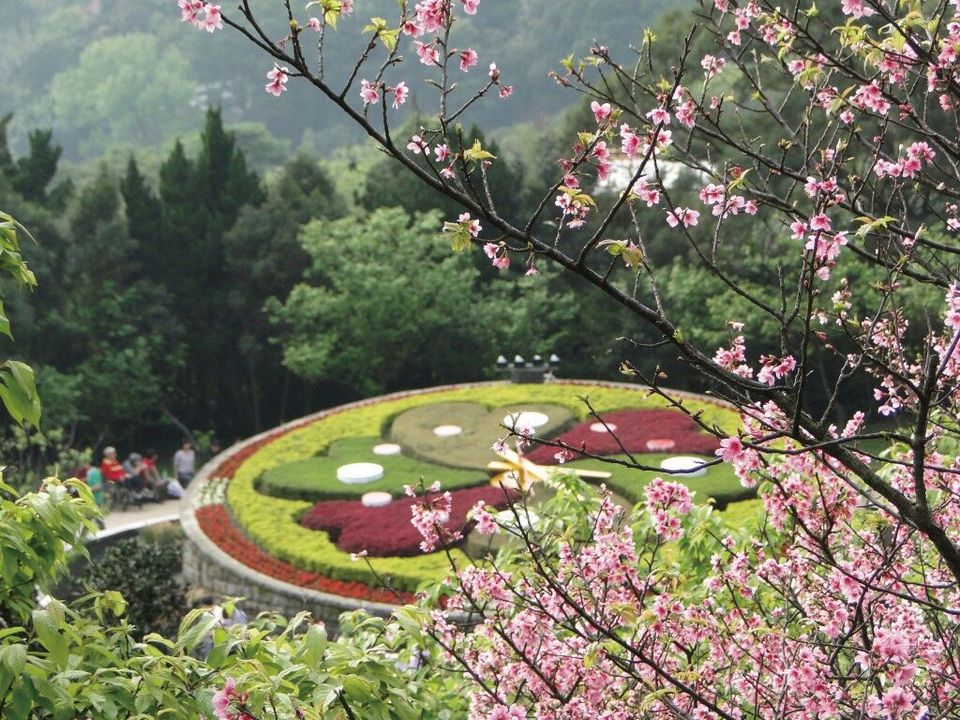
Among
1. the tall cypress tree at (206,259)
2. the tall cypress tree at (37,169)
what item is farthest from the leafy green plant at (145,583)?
the tall cypress tree at (37,169)

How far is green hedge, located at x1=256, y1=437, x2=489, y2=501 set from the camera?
537 inches

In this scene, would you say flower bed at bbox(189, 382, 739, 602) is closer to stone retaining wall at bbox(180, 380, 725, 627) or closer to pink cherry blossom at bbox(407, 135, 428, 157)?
stone retaining wall at bbox(180, 380, 725, 627)

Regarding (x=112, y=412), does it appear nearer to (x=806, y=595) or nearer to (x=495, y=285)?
(x=495, y=285)

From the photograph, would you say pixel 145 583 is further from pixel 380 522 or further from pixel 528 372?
pixel 528 372

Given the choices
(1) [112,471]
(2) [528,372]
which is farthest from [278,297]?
(2) [528,372]

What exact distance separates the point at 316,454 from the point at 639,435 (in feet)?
14.3

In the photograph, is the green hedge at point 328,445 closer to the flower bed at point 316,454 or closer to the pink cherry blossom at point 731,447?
the flower bed at point 316,454

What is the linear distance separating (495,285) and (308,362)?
394cm

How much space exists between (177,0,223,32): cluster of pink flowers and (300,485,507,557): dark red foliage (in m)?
8.69

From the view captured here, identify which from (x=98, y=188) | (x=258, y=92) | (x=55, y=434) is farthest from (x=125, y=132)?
(x=55, y=434)

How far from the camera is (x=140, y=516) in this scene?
55.8 feet

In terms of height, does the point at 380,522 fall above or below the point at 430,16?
below

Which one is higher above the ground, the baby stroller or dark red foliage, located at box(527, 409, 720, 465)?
dark red foliage, located at box(527, 409, 720, 465)

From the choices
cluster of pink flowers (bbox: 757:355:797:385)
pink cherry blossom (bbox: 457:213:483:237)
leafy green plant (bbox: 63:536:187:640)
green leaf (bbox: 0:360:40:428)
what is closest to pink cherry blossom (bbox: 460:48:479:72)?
pink cherry blossom (bbox: 457:213:483:237)
